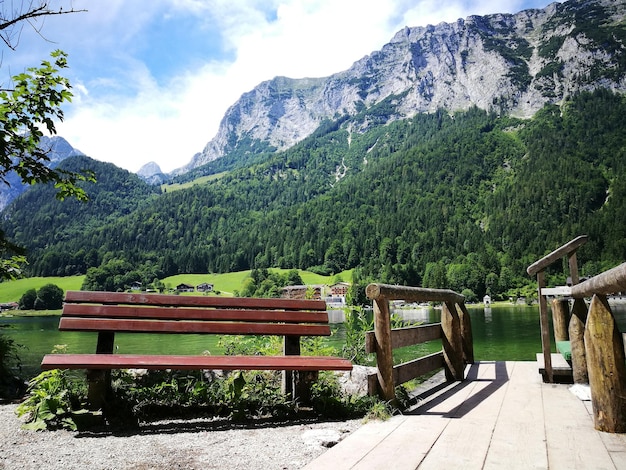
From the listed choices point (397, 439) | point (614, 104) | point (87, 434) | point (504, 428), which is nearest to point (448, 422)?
point (504, 428)

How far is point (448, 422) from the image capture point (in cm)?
438

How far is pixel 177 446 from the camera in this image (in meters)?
3.97

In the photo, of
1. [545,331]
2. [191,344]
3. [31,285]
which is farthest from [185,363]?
[31,285]

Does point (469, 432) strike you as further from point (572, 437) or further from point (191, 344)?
point (191, 344)

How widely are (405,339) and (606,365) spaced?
247 centimetres

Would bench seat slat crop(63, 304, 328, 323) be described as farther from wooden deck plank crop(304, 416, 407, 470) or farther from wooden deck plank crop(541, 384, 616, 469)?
wooden deck plank crop(541, 384, 616, 469)

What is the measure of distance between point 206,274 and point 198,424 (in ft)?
550

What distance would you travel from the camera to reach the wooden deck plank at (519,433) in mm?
3158

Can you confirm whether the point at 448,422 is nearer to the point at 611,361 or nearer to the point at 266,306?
the point at 611,361

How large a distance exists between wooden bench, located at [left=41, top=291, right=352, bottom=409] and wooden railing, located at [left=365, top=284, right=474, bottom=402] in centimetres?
43

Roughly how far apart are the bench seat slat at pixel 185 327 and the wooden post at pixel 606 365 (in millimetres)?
2962

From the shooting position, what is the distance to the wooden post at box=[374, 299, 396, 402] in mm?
4945

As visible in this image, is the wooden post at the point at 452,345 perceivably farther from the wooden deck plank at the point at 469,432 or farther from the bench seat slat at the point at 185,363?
the bench seat slat at the point at 185,363

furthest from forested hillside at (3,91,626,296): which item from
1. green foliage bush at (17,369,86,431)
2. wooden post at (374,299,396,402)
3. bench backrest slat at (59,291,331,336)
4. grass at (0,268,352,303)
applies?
green foliage bush at (17,369,86,431)
